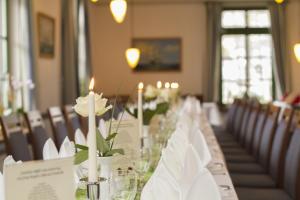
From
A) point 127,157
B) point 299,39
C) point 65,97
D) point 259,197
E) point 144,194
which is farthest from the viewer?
point 299,39

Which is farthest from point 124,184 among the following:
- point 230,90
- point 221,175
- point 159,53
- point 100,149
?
point 230,90

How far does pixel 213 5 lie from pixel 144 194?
34.1 feet

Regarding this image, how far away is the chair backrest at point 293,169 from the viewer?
2893mm

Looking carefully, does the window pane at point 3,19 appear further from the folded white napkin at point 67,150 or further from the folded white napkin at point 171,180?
the folded white napkin at point 171,180

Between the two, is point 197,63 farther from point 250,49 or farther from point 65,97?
point 65,97

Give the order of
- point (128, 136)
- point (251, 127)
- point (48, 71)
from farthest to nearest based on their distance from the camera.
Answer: point (48, 71) < point (251, 127) < point (128, 136)

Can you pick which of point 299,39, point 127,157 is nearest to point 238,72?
point 299,39

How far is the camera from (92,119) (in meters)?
1.33

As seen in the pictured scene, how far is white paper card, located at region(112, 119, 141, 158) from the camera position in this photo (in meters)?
2.16

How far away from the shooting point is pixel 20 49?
6664mm

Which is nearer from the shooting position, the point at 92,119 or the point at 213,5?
the point at 92,119

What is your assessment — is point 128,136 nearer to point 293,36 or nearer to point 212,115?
point 212,115

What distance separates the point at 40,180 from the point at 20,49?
5.68m

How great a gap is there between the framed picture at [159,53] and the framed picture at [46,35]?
394cm
